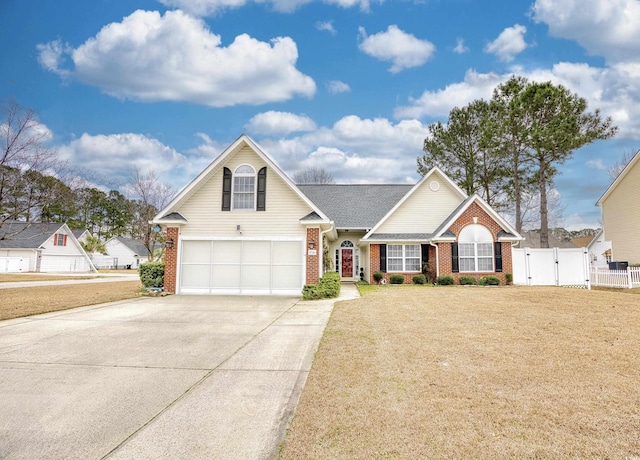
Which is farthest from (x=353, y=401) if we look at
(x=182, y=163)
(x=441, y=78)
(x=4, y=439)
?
(x=182, y=163)

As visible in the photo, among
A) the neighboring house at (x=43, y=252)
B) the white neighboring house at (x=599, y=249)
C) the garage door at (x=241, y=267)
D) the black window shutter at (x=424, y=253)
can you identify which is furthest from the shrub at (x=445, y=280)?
the neighboring house at (x=43, y=252)

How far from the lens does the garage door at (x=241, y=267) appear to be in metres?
14.7

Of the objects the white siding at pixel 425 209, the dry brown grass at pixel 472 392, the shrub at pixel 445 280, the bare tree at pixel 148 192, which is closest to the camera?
the dry brown grass at pixel 472 392

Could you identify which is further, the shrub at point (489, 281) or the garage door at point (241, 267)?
the shrub at point (489, 281)

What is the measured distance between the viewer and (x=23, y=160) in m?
16.1

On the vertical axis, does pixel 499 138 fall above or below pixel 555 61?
below

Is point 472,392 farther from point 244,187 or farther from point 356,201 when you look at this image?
point 356,201

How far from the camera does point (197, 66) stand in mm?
17359

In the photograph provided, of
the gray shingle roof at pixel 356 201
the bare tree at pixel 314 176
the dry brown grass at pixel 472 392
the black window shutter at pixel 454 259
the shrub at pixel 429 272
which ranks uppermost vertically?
the bare tree at pixel 314 176

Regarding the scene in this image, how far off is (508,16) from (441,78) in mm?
4937

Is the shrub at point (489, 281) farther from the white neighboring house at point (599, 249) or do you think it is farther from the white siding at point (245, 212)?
the white neighboring house at point (599, 249)

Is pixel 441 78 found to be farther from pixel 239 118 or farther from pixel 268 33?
pixel 239 118

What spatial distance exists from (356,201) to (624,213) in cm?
1736

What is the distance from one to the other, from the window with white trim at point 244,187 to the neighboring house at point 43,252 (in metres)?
32.8
